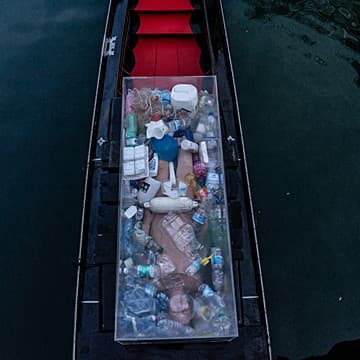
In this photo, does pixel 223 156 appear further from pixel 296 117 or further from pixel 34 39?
pixel 34 39

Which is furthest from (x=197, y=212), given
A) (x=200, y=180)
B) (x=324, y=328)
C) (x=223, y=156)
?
(x=324, y=328)

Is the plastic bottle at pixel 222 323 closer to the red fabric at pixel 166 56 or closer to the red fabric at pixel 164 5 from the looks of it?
the red fabric at pixel 166 56

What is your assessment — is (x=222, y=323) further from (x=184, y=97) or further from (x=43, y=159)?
(x=43, y=159)

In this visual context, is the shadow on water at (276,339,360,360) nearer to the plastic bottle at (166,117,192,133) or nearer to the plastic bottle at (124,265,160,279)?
the plastic bottle at (124,265,160,279)

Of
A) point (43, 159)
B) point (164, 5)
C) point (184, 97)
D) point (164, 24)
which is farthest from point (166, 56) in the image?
point (43, 159)

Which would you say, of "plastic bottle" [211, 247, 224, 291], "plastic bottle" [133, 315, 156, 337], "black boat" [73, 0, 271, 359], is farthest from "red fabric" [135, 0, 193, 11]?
"plastic bottle" [133, 315, 156, 337]

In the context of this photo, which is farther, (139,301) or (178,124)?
(178,124)
